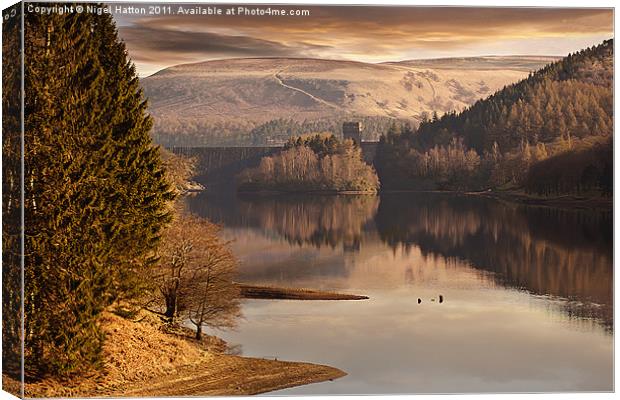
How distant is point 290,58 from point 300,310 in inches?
158

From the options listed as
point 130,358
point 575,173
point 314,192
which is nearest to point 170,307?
point 130,358

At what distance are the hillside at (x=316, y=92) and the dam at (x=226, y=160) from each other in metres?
0.17

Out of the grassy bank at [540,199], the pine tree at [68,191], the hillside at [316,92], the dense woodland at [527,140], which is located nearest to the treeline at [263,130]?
the hillside at [316,92]

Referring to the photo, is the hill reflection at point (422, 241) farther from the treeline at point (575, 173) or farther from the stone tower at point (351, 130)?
the stone tower at point (351, 130)

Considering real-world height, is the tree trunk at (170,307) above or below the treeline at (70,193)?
below

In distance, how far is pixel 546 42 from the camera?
20.4 metres

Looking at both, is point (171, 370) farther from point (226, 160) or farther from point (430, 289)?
point (430, 289)

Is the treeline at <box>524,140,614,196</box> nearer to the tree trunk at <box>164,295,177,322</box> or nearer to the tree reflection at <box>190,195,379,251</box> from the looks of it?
the tree reflection at <box>190,195,379,251</box>

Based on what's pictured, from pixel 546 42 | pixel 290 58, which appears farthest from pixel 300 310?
pixel 546 42

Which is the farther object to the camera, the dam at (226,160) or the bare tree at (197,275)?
the dam at (226,160)

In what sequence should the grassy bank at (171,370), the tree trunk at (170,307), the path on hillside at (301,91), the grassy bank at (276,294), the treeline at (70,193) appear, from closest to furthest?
the treeline at (70,193) < the grassy bank at (171,370) < the grassy bank at (276,294) < the tree trunk at (170,307) < the path on hillside at (301,91)

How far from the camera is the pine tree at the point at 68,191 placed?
17969mm

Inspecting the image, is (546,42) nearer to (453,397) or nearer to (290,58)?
(290,58)

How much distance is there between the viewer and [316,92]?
20.9 metres
